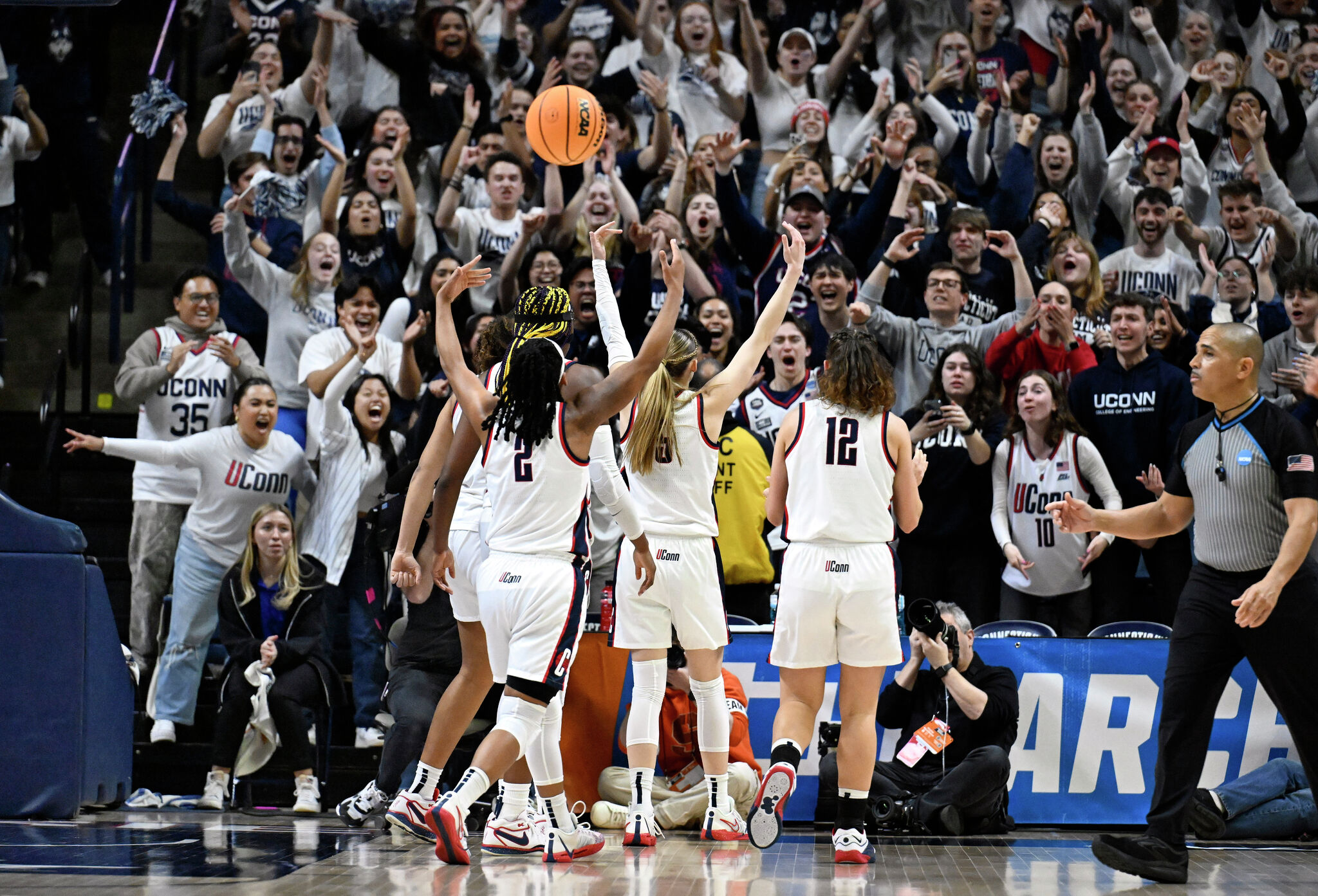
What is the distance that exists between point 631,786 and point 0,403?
864 cm

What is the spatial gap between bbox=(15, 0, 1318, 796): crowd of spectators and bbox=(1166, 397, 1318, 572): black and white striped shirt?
2.75 m

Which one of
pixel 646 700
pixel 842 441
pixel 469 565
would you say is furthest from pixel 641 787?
pixel 842 441

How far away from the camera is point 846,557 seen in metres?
Result: 6.66

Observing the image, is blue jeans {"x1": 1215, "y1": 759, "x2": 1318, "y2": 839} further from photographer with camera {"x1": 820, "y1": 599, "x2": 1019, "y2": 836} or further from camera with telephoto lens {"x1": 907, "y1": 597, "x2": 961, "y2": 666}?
camera with telephoto lens {"x1": 907, "y1": 597, "x2": 961, "y2": 666}

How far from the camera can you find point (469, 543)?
6.93 m

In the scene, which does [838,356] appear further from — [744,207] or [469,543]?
[744,207]

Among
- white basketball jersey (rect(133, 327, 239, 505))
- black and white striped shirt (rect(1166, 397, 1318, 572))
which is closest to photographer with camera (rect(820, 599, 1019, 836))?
black and white striped shirt (rect(1166, 397, 1318, 572))

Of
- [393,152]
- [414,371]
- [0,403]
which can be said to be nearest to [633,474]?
[414,371]

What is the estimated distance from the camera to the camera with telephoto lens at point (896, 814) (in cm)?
763

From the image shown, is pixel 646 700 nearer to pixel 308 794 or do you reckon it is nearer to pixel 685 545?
pixel 685 545

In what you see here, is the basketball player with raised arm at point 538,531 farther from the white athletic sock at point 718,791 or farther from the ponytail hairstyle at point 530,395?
the white athletic sock at point 718,791

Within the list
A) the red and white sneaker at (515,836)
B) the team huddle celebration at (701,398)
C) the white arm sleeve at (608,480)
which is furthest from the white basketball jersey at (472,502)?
the red and white sneaker at (515,836)

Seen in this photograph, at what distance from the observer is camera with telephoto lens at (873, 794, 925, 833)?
7.63m

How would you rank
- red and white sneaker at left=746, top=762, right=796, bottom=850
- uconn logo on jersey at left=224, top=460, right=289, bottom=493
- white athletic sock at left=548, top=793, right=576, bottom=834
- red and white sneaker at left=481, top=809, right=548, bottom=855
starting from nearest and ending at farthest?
red and white sneaker at left=746, top=762, right=796, bottom=850 → white athletic sock at left=548, top=793, right=576, bottom=834 → red and white sneaker at left=481, top=809, right=548, bottom=855 → uconn logo on jersey at left=224, top=460, right=289, bottom=493
